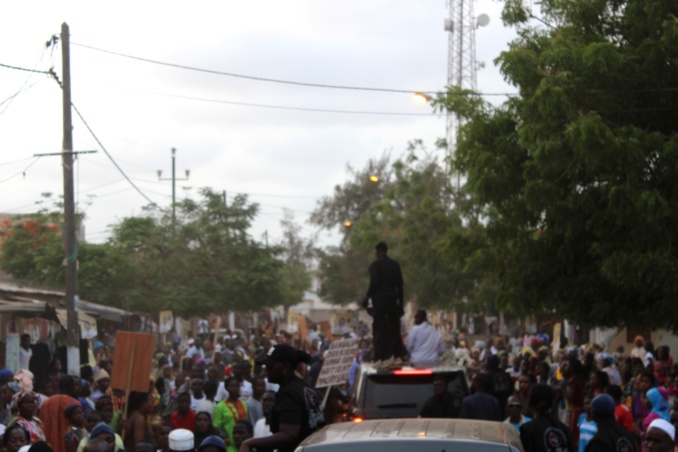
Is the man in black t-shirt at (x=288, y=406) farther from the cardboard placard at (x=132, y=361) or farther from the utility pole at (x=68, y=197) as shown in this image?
the utility pole at (x=68, y=197)

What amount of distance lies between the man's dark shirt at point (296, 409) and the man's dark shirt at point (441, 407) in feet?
12.7

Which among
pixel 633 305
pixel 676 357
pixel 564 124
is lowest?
pixel 676 357

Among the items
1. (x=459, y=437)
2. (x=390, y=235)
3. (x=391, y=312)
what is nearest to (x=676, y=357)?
(x=390, y=235)

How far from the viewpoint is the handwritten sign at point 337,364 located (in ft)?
43.3

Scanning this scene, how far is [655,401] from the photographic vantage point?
1312cm

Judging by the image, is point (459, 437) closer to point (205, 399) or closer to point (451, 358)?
point (451, 358)

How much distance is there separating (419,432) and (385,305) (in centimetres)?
873

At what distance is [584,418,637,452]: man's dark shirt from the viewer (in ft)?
28.0

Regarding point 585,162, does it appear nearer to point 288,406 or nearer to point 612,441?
point 612,441

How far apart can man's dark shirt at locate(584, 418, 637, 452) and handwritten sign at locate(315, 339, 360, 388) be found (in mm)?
4822

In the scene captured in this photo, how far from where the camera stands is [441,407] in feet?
37.1

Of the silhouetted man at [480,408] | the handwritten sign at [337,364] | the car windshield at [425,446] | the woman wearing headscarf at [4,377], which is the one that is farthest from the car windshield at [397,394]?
the car windshield at [425,446]

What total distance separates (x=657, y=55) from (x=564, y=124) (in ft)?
5.07

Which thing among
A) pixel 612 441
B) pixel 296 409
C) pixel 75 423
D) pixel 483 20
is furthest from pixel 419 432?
pixel 483 20
